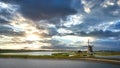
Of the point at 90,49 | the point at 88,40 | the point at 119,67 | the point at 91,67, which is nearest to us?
the point at 119,67

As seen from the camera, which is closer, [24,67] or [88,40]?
[24,67]

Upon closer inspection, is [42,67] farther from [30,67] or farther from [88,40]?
[88,40]

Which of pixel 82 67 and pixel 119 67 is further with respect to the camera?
pixel 82 67

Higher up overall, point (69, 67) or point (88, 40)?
point (88, 40)

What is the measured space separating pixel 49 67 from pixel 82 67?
643cm

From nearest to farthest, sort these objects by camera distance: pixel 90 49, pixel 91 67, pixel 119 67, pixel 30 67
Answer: pixel 119 67 < pixel 91 67 < pixel 30 67 < pixel 90 49

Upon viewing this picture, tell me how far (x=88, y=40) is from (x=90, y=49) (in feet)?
23.7

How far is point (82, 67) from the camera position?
5081 centimetres

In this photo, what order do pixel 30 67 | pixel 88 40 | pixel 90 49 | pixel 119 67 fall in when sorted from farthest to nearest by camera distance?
pixel 88 40 → pixel 90 49 → pixel 30 67 → pixel 119 67

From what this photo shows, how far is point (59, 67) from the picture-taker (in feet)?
168

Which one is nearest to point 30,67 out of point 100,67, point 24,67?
point 24,67

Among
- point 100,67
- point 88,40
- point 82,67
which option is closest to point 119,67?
point 100,67

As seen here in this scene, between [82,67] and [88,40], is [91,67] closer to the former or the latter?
[82,67]

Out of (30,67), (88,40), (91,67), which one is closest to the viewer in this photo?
(91,67)
